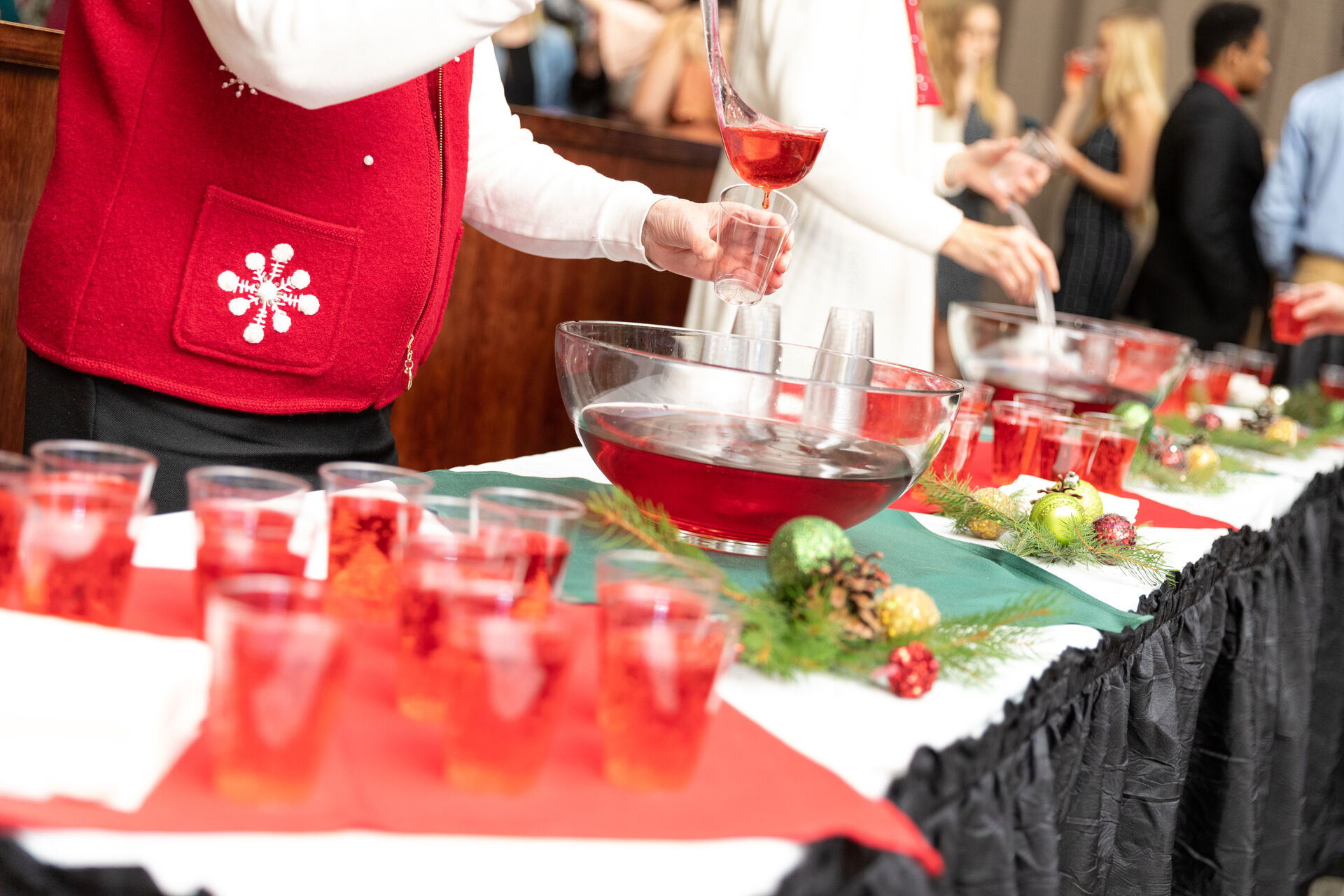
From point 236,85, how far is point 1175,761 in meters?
1.08

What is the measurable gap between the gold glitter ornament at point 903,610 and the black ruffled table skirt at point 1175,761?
0.08 meters

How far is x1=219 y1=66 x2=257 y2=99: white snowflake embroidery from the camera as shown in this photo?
106cm

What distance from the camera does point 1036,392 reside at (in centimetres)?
182

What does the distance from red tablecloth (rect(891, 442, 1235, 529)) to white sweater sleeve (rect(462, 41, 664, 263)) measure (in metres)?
0.41

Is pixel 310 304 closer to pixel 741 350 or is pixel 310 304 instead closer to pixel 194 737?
pixel 741 350

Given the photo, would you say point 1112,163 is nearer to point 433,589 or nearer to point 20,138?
point 20,138

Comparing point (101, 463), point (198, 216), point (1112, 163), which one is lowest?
point (101, 463)

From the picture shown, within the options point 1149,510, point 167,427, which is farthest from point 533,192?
point 1149,510

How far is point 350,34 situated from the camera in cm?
86

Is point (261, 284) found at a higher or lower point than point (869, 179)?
lower

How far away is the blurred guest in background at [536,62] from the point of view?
11.6 ft

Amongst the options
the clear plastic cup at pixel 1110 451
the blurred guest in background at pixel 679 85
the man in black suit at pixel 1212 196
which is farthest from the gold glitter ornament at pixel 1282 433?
the blurred guest in background at pixel 679 85

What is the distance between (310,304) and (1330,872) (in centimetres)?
202

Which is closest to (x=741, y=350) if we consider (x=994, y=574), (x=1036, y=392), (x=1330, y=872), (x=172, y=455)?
(x=994, y=574)
